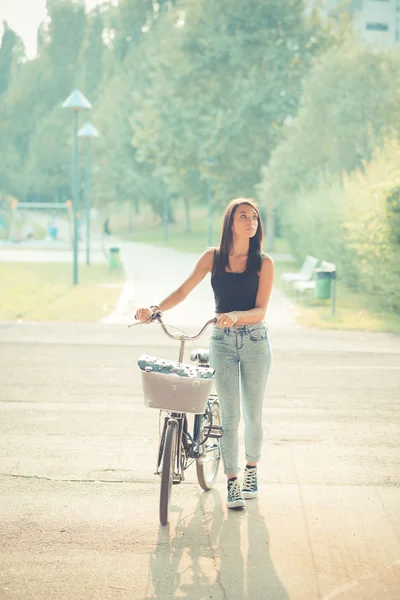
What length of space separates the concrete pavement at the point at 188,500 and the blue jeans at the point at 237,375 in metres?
0.42

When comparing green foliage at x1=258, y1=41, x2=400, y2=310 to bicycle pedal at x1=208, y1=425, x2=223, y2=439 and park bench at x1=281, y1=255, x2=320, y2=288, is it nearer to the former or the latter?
park bench at x1=281, y1=255, x2=320, y2=288

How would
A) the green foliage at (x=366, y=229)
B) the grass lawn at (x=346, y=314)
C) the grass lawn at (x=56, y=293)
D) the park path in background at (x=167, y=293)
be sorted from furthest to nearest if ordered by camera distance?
the grass lawn at (x=56, y=293)
the green foliage at (x=366, y=229)
the park path in background at (x=167, y=293)
the grass lawn at (x=346, y=314)

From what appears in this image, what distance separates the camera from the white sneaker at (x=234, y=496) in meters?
6.39

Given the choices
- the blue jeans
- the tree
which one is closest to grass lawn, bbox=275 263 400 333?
the blue jeans

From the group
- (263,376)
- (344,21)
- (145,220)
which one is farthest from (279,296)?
(145,220)

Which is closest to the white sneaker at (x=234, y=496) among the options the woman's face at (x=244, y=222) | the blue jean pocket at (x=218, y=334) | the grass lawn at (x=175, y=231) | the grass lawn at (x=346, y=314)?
the blue jean pocket at (x=218, y=334)

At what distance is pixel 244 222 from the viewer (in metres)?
6.25

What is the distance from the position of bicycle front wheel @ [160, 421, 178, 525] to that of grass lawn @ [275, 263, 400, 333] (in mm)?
11331

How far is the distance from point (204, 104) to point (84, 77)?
4623 cm

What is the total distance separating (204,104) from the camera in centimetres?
4603

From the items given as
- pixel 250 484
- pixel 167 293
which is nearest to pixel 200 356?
pixel 250 484

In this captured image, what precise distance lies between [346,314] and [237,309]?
44.0 ft

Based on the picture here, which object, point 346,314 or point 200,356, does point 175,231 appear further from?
point 200,356

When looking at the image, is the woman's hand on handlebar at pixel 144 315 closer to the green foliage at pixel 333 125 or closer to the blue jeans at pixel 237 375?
the blue jeans at pixel 237 375
